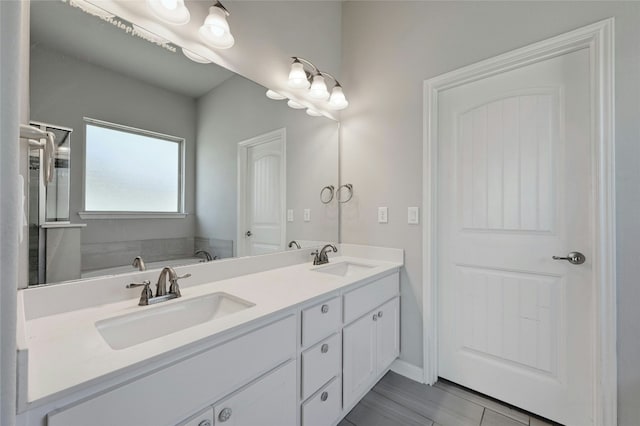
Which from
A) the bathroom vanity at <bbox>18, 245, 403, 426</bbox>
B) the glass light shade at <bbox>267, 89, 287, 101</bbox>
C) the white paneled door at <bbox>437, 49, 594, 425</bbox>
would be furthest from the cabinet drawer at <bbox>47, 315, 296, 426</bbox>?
the glass light shade at <bbox>267, 89, 287, 101</bbox>

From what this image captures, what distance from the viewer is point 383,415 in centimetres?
152

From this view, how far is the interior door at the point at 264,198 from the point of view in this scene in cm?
166

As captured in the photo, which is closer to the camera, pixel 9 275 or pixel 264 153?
pixel 9 275


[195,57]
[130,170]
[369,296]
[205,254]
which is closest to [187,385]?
[205,254]

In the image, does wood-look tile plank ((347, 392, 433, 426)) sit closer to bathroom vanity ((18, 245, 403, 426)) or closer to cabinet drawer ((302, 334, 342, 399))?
bathroom vanity ((18, 245, 403, 426))

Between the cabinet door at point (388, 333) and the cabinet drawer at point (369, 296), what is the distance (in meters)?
0.06

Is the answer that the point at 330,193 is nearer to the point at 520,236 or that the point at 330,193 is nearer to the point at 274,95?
the point at 274,95

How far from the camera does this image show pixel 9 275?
41 centimetres

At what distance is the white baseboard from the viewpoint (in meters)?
1.82

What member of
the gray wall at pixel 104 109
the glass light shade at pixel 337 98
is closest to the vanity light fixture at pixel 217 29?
the gray wall at pixel 104 109

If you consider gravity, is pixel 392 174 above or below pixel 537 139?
below

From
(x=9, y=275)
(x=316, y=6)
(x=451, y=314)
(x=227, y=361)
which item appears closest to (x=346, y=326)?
(x=227, y=361)

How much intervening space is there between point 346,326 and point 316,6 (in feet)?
7.35

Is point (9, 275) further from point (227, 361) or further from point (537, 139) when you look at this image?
point (537, 139)
